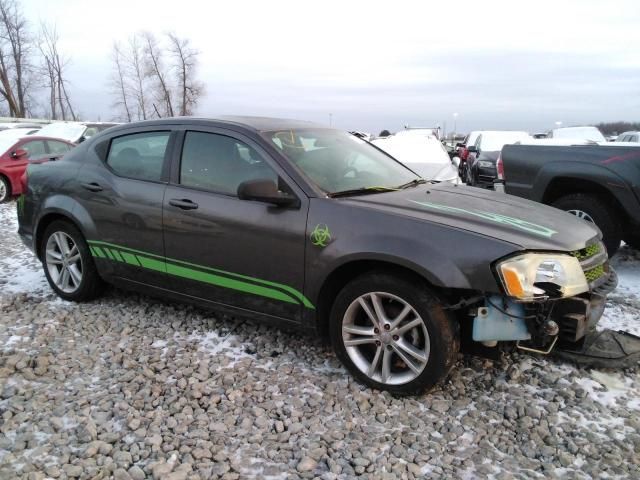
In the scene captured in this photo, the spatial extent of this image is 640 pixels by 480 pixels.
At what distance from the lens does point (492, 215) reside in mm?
3084

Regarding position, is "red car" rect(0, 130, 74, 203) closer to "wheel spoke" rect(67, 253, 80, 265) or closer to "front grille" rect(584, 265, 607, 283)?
"wheel spoke" rect(67, 253, 80, 265)

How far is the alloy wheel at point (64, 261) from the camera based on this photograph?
175 inches

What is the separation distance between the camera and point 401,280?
9.47 ft

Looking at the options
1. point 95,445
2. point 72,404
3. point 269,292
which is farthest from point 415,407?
point 72,404

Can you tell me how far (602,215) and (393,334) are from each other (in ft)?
11.3

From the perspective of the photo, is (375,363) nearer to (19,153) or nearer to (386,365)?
(386,365)

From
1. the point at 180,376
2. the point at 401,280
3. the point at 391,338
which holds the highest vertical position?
the point at 401,280

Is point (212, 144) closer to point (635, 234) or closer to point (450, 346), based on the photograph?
point (450, 346)

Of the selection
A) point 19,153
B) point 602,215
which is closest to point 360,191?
point 602,215

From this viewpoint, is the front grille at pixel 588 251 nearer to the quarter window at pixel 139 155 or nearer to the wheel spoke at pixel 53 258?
the quarter window at pixel 139 155

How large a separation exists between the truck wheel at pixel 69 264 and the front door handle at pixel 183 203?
1.18 metres

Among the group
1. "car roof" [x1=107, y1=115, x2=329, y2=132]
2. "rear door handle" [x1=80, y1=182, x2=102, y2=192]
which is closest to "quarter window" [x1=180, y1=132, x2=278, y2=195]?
"car roof" [x1=107, y1=115, x2=329, y2=132]

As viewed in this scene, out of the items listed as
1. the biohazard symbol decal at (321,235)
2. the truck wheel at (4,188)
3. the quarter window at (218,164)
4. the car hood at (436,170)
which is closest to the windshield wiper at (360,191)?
the biohazard symbol decal at (321,235)

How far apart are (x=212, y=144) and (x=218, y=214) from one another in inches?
22.7
